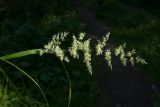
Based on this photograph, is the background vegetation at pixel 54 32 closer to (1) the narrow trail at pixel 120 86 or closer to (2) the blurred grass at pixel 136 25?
(2) the blurred grass at pixel 136 25

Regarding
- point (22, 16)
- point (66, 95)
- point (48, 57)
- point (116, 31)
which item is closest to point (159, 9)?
point (116, 31)

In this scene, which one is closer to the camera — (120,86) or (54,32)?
(120,86)

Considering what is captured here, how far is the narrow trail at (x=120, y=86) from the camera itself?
6078 millimetres

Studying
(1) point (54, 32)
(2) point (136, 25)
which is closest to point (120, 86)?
(1) point (54, 32)

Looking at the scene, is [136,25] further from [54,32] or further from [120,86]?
[120,86]

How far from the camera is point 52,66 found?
6266 millimetres

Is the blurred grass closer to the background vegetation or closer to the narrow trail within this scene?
the background vegetation

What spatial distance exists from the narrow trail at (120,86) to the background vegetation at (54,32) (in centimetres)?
19

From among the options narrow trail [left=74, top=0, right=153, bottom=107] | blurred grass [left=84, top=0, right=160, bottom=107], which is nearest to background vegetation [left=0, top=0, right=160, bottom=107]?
blurred grass [left=84, top=0, right=160, bottom=107]

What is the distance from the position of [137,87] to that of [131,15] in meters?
4.72

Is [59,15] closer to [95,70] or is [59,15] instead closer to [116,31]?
[116,31]

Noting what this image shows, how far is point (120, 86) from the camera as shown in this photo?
6.62 m

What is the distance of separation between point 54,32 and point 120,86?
211cm

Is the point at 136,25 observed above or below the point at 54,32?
above
